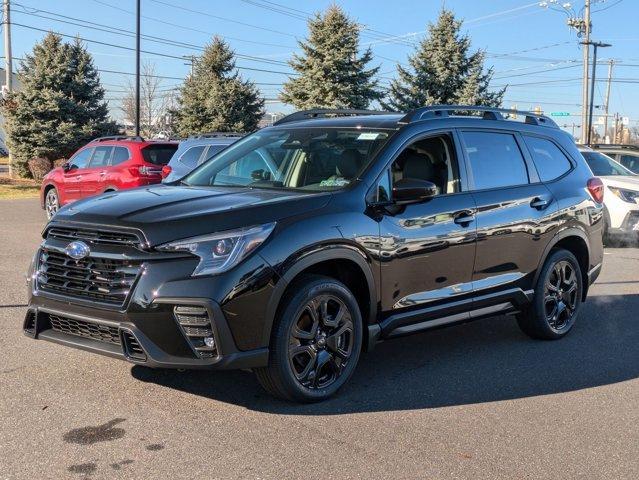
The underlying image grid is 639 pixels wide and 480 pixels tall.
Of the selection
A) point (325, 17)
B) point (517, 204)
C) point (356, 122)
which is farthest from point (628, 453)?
point (325, 17)

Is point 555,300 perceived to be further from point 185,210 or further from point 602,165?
point 602,165

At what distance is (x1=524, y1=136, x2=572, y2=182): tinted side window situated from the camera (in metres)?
6.32

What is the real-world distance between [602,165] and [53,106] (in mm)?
A: 22746

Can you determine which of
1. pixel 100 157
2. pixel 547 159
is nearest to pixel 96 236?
pixel 547 159

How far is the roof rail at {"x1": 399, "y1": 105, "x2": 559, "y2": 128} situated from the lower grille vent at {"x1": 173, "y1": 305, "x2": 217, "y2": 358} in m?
2.22

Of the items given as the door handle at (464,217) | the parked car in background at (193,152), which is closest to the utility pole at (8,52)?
the parked car in background at (193,152)

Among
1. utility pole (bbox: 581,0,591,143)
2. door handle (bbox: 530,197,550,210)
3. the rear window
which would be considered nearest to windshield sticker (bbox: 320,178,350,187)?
door handle (bbox: 530,197,550,210)

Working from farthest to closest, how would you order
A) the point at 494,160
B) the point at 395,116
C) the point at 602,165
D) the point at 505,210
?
the point at 602,165 → the point at 494,160 → the point at 505,210 → the point at 395,116

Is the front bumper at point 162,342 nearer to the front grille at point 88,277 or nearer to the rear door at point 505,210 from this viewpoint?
the front grille at point 88,277

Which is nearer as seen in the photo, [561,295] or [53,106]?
[561,295]

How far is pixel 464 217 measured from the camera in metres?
5.31

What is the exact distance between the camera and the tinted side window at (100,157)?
1450 cm

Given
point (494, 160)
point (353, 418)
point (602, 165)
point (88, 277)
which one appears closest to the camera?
point (88, 277)

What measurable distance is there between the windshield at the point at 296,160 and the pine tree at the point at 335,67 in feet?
77.5
